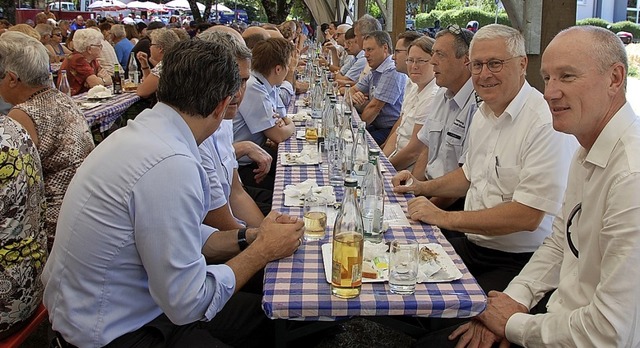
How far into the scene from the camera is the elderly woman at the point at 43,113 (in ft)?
8.46

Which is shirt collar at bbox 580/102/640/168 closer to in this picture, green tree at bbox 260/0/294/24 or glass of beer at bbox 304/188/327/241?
glass of beer at bbox 304/188/327/241

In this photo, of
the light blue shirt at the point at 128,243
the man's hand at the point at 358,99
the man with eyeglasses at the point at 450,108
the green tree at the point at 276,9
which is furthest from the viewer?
the green tree at the point at 276,9

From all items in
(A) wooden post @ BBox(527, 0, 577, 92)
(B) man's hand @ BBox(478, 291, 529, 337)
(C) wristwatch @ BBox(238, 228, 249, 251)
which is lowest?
(B) man's hand @ BBox(478, 291, 529, 337)

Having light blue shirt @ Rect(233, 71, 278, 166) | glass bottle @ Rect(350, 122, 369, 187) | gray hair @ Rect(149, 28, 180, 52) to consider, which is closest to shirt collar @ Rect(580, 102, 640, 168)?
glass bottle @ Rect(350, 122, 369, 187)

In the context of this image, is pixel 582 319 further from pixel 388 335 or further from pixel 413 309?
pixel 388 335

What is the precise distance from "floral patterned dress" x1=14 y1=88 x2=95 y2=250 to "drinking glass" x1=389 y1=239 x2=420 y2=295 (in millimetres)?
1693

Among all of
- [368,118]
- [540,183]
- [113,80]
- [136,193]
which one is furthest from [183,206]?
[113,80]

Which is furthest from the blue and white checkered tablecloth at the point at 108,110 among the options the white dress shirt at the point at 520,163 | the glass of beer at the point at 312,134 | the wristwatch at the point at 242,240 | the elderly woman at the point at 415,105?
the white dress shirt at the point at 520,163

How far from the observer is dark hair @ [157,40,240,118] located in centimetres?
165

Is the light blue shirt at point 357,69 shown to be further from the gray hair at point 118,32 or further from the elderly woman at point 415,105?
the gray hair at point 118,32

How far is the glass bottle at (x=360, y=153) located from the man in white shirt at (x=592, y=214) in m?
0.94

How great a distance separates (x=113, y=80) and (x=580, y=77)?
5340mm

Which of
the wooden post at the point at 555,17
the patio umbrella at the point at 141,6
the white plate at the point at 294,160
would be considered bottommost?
the white plate at the point at 294,160

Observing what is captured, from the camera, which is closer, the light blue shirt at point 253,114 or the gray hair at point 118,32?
the light blue shirt at point 253,114
